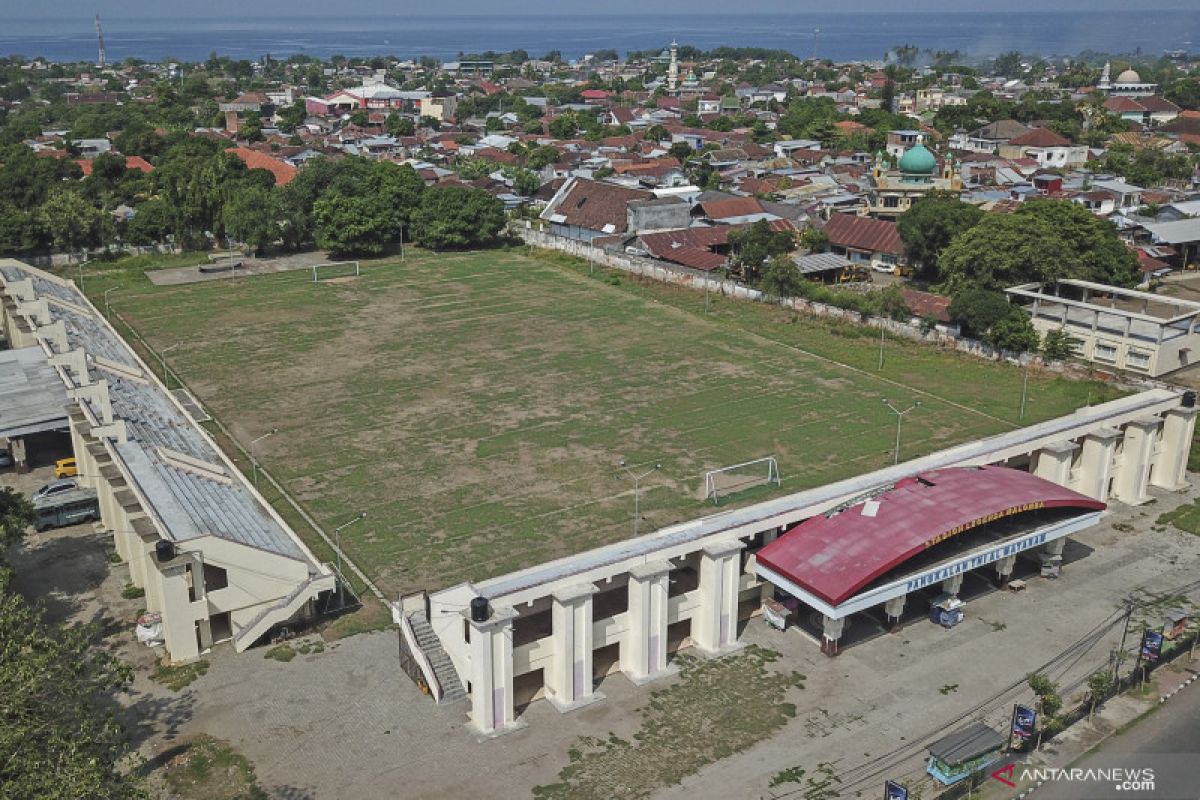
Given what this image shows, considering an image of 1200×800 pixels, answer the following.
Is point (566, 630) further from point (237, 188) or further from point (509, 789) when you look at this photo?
point (237, 188)

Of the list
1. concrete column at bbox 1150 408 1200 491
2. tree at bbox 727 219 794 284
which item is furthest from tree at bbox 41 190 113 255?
concrete column at bbox 1150 408 1200 491

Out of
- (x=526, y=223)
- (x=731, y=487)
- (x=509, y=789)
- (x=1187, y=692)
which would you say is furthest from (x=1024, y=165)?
(x=509, y=789)

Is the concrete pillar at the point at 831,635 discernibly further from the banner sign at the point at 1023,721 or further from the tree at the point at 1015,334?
the tree at the point at 1015,334

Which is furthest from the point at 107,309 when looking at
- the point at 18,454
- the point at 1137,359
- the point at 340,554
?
the point at 1137,359

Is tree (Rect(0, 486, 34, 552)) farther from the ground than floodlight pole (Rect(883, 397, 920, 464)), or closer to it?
farther from the ground

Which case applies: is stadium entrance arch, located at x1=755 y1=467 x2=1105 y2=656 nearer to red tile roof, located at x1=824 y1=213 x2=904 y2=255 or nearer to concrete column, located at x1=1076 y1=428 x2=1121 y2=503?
concrete column, located at x1=1076 y1=428 x2=1121 y2=503

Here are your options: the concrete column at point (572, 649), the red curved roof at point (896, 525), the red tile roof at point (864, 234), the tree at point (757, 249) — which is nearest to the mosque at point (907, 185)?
the red tile roof at point (864, 234)

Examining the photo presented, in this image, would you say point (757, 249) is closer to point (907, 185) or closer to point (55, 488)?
point (907, 185)
